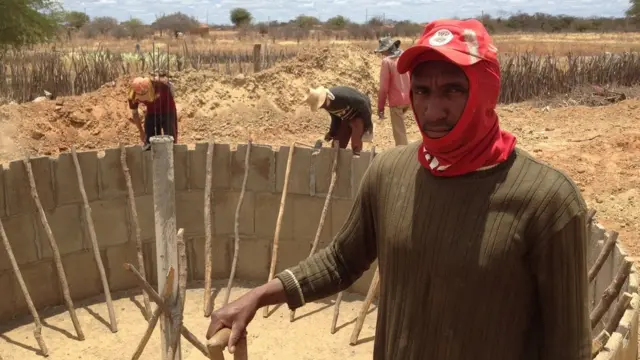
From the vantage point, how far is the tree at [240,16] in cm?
5294

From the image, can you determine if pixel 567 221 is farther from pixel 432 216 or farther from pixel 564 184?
pixel 432 216

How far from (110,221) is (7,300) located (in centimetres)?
95

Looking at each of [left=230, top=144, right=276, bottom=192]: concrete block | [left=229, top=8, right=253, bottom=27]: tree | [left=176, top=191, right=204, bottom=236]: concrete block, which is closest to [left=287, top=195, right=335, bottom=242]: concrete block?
[left=230, top=144, right=276, bottom=192]: concrete block

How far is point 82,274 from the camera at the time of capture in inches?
198

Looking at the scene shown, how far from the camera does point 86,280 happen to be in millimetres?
5062

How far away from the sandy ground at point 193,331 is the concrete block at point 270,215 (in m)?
0.66

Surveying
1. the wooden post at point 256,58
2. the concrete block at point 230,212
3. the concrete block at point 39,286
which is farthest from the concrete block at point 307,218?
the wooden post at point 256,58


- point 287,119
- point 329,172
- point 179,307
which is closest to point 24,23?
point 287,119

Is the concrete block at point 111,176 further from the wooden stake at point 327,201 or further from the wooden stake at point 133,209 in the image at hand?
the wooden stake at point 327,201

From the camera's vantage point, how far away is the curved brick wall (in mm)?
4641

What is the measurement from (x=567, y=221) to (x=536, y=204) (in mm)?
66

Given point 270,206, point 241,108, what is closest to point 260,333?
point 270,206

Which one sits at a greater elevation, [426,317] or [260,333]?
[426,317]

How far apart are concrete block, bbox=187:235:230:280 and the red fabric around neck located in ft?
14.0
